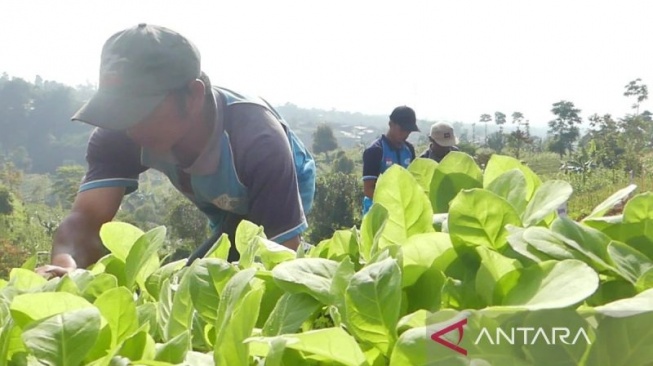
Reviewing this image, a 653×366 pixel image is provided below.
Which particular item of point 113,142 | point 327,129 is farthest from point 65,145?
point 113,142

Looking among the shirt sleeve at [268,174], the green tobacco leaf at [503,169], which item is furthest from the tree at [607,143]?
the green tobacco leaf at [503,169]

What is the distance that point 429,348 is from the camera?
16.1 inches

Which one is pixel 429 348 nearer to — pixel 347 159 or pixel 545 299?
pixel 545 299

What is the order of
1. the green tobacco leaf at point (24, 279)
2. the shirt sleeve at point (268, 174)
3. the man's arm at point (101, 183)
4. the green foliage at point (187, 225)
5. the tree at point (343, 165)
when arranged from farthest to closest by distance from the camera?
1. the tree at point (343, 165)
2. the green foliage at point (187, 225)
3. the man's arm at point (101, 183)
4. the shirt sleeve at point (268, 174)
5. the green tobacco leaf at point (24, 279)

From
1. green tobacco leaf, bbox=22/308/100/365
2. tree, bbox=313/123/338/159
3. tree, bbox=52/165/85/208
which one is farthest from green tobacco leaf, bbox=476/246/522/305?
tree, bbox=313/123/338/159

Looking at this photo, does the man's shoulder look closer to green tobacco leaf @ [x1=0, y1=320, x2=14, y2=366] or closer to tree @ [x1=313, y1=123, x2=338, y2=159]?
green tobacco leaf @ [x1=0, y1=320, x2=14, y2=366]

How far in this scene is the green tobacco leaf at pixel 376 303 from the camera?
18.1 inches

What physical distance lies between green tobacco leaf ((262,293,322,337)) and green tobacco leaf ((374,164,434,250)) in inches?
5.4

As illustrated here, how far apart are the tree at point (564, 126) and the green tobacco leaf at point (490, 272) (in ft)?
166

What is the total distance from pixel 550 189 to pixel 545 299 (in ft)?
0.69

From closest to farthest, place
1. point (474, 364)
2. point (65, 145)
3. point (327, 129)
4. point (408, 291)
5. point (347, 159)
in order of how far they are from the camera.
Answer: point (474, 364), point (408, 291), point (347, 159), point (327, 129), point (65, 145)

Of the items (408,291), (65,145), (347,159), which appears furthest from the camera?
(65,145)

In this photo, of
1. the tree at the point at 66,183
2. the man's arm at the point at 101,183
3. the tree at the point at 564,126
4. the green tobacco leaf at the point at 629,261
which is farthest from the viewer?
the tree at the point at 66,183

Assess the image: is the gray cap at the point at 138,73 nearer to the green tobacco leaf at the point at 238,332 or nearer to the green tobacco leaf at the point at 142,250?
the green tobacco leaf at the point at 142,250
